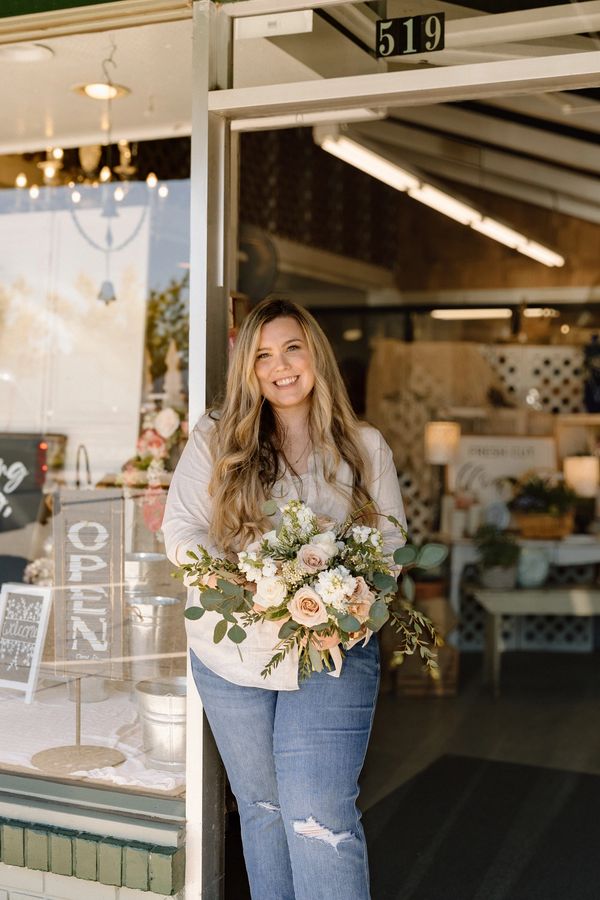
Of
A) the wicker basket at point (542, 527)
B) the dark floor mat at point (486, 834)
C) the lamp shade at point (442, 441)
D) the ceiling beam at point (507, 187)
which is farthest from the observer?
the ceiling beam at point (507, 187)

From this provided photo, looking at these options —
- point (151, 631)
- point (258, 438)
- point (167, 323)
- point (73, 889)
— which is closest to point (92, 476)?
point (167, 323)

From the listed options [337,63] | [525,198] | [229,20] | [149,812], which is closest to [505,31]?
[337,63]

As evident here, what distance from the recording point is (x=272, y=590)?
2354 mm

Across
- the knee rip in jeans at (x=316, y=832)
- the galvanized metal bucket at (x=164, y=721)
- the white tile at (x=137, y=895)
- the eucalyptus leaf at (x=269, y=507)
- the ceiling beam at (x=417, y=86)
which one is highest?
the ceiling beam at (x=417, y=86)

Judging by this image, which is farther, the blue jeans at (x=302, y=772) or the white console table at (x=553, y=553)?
the white console table at (x=553, y=553)

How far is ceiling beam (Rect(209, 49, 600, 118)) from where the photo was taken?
269 cm

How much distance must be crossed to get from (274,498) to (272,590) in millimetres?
375

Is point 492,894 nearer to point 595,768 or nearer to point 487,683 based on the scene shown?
point 595,768

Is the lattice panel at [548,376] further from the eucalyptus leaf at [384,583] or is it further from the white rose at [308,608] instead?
the white rose at [308,608]

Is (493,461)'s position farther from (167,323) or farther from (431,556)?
(431,556)

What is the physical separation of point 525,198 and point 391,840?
23.8 feet

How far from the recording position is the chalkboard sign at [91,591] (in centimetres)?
332

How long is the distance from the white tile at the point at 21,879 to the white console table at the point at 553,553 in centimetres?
462

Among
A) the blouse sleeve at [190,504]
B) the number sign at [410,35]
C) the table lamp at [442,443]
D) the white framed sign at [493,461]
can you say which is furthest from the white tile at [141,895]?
the white framed sign at [493,461]
